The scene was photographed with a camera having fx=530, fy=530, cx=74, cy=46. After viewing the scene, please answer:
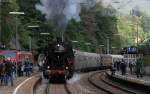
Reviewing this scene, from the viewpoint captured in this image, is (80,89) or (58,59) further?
(58,59)

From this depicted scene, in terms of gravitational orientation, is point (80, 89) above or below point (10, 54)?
below

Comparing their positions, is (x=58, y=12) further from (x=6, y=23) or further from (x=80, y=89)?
(x=6, y=23)

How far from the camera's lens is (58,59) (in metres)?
46.2

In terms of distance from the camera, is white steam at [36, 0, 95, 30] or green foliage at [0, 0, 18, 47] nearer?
white steam at [36, 0, 95, 30]

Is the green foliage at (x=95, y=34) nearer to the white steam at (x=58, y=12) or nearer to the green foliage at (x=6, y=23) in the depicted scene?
the green foliage at (x=6, y=23)

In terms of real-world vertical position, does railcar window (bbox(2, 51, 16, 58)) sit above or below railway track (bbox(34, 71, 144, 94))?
above

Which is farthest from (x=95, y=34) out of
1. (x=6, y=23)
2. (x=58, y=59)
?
(x=58, y=59)

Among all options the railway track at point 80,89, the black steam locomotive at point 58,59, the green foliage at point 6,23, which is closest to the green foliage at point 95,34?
the green foliage at point 6,23

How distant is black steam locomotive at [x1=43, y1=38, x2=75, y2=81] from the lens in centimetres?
4603

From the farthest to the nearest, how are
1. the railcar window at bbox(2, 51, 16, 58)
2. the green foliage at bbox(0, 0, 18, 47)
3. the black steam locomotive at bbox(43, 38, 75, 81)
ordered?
the green foliage at bbox(0, 0, 18, 47)
the railcar window at bbox(2, 51, 16, 58)
the black steam locomotive at bbox(43, 38, 75, 81)

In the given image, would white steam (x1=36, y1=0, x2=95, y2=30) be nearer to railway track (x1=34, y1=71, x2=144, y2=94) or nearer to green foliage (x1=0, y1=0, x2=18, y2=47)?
railway track (x1=34, y1=71, x2=144, y2=94)

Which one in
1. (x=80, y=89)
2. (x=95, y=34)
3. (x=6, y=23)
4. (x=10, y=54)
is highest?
(x=6, y=23)

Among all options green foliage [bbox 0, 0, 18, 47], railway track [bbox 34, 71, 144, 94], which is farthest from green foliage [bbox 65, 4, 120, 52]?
railway track [bbox 34, 71, 144, 94]

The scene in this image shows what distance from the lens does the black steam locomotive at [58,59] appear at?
151ft
